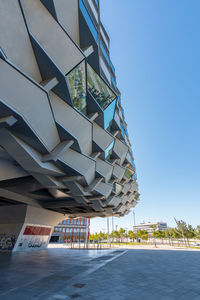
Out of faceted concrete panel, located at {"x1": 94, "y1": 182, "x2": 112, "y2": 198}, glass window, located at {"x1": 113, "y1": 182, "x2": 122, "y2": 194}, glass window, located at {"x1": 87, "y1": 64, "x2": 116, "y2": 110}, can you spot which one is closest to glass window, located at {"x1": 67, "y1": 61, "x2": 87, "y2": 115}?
glass window, located at {"x1": 87, "y1": 64, "x2": 116, "y2": 110}

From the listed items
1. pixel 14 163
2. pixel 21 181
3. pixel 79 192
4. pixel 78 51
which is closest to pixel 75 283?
pixel 79 192

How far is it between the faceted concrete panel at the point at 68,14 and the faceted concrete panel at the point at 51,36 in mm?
806

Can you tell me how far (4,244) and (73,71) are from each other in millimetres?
27676

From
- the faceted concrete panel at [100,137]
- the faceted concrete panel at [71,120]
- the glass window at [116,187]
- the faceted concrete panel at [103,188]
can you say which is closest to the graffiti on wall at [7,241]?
the glass window at [116,187]

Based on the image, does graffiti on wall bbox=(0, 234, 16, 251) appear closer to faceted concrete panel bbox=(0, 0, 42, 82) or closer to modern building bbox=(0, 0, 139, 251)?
modern building bbox=(0, 0, 139, 251)

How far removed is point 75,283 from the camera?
9.03 m

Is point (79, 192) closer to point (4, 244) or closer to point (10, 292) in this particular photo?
point (10, 292)

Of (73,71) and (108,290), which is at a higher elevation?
(73,71)

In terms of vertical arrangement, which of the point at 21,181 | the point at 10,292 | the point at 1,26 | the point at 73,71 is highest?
the point at 73,71

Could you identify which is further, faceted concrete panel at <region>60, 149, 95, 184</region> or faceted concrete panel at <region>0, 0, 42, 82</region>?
faceted concrete panel at <region>60, 149, 95, 184</region>

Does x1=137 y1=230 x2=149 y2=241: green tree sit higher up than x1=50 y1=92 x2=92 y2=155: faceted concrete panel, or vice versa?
x1=50 y1=92 x2=92 y2=155: faceted concrete panel

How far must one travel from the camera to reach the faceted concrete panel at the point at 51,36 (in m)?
6.41

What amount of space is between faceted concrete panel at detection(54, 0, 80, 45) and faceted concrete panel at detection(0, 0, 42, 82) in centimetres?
214

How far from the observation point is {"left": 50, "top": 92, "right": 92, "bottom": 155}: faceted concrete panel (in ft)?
27.9
